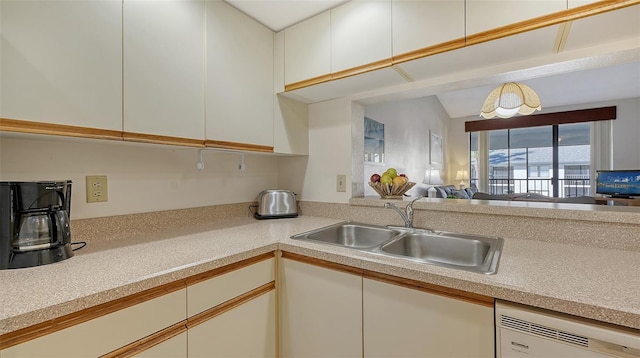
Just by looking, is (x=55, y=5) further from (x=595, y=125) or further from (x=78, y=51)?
(x=595, y=125)

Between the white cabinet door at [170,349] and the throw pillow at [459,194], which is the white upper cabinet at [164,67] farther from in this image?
the throw pillow at [459,194]

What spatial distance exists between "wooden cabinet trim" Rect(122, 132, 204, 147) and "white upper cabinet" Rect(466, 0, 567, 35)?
50.5 inches

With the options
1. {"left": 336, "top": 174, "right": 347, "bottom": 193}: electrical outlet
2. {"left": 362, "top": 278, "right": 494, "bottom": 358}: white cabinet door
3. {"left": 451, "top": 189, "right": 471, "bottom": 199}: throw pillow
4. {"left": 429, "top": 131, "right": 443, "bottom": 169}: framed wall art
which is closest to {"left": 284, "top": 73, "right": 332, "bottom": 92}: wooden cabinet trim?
{"left": 336, "top": 174, "right": 347, "bottom": 193}: electrical outlet

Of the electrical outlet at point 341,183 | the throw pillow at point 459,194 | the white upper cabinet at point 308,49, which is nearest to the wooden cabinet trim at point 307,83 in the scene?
the white upper cabinet at point 308,49

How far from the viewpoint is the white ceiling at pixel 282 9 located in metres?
1.47

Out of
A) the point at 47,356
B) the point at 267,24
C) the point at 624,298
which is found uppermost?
the point at 267,24

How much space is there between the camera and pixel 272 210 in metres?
1.83

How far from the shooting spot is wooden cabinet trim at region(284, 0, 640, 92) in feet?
3.02

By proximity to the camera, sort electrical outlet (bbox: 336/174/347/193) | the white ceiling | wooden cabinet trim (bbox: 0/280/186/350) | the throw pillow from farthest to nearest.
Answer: the throw pillow → electrical outlet (bbox: 336/174/347/193) → the white ceiling → wooden cabinet trim (bbox: 0/280/186/350)

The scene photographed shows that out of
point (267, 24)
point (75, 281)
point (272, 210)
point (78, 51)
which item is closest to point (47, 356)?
point (75, 281)

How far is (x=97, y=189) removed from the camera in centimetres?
125

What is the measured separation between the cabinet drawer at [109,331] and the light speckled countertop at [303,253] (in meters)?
0.06

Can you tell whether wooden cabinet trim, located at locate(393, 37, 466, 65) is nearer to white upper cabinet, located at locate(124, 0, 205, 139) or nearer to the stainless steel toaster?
white upper cabinet, located at locate(124, 0, 205, 139)

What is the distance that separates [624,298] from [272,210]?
1.56 metres
